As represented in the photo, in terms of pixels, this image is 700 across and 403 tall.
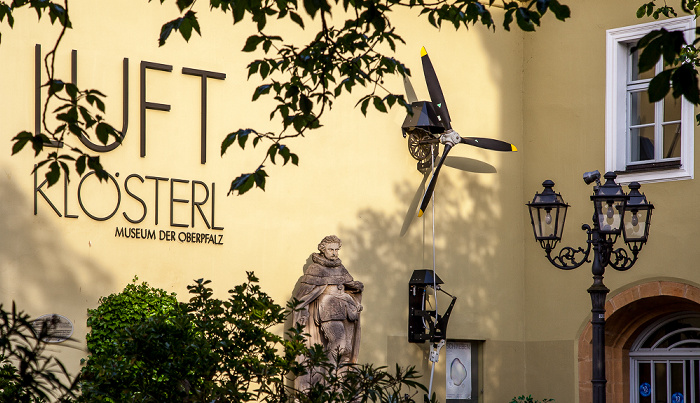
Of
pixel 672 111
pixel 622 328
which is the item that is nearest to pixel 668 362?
pixel 622 328

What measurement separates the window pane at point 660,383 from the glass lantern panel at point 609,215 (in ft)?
14.8

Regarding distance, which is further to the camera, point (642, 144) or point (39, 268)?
point (642, 144)

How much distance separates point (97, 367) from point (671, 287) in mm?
7760

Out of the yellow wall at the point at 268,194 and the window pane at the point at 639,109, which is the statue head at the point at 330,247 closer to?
the yellow wall at the point at 268,194

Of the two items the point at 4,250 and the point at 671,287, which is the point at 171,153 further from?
the point at 671,287

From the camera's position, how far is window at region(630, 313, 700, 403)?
11.2 meters

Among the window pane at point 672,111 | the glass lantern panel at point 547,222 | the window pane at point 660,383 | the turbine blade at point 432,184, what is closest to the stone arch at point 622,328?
the window pane at point 660,383

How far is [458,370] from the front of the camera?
460 inches

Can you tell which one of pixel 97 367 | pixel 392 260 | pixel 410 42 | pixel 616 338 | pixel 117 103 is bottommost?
pixel 97 367

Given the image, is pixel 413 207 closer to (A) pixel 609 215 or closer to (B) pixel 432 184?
(B) pixel 432 184

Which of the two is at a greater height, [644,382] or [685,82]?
[685,82]

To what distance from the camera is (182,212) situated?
377 inches

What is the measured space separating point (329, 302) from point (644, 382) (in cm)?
404

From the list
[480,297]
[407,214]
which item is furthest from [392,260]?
[480,297]
